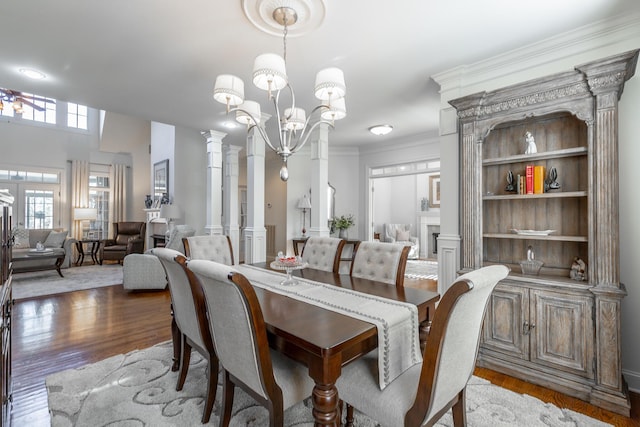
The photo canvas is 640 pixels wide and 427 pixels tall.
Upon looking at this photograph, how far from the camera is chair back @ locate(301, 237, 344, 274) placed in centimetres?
272

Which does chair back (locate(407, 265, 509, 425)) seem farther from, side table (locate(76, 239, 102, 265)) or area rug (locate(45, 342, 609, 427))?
side table (locate(76, 239, 102, 265))

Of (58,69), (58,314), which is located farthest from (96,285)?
(58,69)

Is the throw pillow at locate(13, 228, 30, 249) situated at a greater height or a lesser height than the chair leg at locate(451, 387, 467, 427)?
greater

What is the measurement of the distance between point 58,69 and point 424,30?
10.8 feet

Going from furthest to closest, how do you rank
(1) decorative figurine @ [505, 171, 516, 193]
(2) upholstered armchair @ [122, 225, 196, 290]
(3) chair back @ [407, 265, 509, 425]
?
(2) upholstered armchair @ [122, 225, 196, 290], (1) decorative figurine @ [505, 171, 516, 193], (3) chair back @ [407, 265, 509, 425]

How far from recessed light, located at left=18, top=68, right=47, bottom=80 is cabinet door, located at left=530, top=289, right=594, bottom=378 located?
15.5 ft

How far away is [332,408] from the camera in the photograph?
4.11ft

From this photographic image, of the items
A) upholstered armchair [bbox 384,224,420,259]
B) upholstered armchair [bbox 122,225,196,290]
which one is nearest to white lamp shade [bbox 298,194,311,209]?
upholstered armchair [bbox 122,225,196,290]

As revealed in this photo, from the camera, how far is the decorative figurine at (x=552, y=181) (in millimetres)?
2455

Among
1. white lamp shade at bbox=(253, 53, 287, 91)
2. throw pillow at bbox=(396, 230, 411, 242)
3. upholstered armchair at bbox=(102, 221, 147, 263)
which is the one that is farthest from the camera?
throw pillow at bbox=(396, 230, 411, 242)

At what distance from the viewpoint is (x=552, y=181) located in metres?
2.47

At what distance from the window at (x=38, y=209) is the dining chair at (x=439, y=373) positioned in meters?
9.00

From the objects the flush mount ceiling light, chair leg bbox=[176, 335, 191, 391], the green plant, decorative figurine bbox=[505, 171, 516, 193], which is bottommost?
chair leg bbox=[176, 335, 191, 391]

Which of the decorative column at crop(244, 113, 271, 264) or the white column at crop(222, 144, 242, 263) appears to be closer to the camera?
the decorative column at crop(244, 113, 271, 264)
